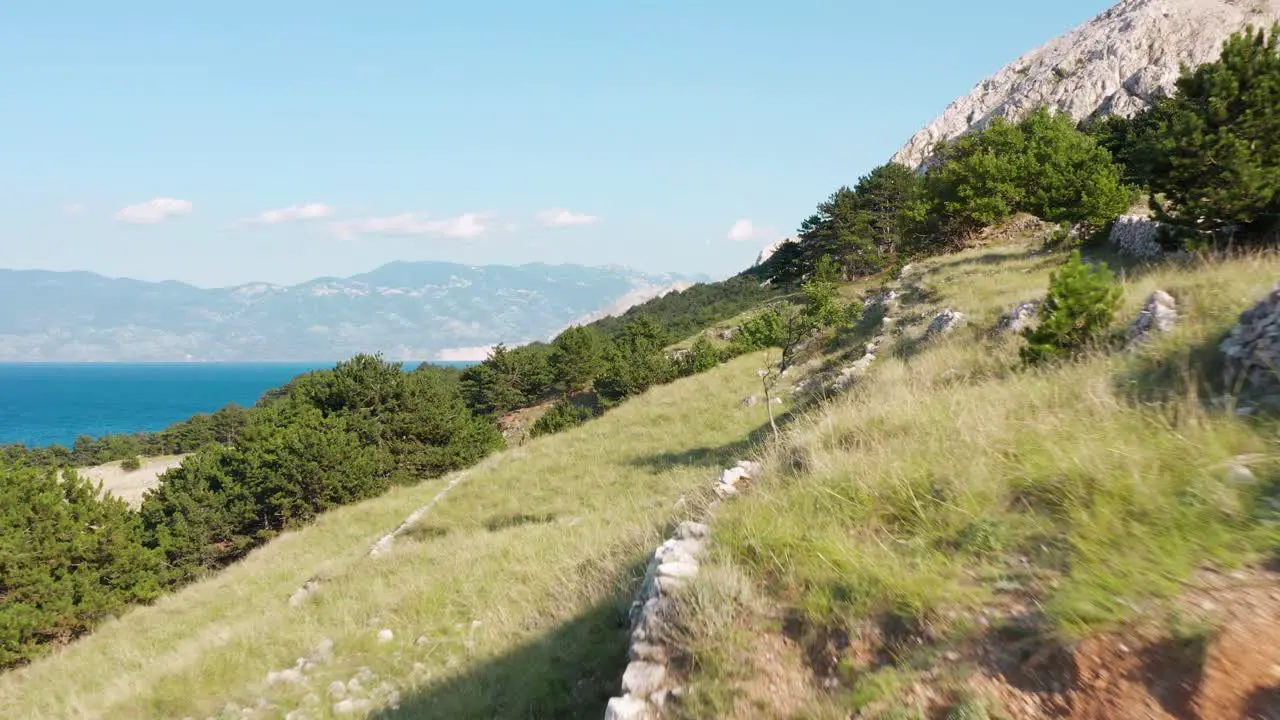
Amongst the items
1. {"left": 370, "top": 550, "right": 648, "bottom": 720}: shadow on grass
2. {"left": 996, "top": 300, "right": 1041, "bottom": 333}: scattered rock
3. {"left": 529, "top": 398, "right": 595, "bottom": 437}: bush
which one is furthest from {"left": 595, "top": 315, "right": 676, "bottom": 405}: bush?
{"left": 370, "top": 550, "right": 648, "bottom": 720}: shadow on grass

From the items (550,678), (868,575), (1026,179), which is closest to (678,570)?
(868,575)

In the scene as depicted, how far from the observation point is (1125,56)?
10331 cm

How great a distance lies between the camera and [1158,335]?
7.71m

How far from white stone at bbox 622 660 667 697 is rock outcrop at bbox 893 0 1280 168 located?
11321 centimetres

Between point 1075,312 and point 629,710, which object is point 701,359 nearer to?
point 1075,312

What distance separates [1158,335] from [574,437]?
2313 cm

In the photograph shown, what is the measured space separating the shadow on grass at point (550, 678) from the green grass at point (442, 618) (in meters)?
0.02

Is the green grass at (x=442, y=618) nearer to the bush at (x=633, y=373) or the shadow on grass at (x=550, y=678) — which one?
the shadow on grass at (x=550, y=678)

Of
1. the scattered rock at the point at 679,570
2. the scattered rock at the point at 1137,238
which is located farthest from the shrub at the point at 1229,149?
the scattered rock at the point at 679,570

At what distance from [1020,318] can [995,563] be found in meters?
12.6

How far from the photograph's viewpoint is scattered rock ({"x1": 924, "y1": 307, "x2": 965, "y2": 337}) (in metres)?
17.2

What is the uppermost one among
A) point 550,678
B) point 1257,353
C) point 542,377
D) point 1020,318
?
point 1257,353

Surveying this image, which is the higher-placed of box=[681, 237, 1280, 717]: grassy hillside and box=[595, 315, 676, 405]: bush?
box=[681, 237, 1280, 717]: grassy hillside

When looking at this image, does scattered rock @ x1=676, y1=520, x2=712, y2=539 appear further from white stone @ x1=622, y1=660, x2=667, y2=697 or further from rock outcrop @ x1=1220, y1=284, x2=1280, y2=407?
rock outcrop @ x1=1220, y1=284, x2=1280, y2=407
